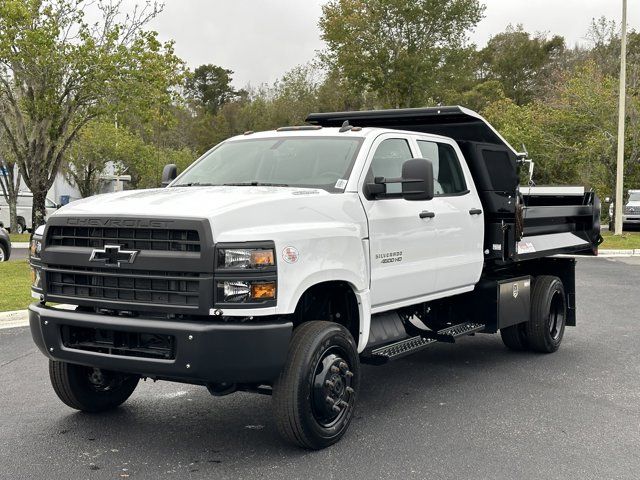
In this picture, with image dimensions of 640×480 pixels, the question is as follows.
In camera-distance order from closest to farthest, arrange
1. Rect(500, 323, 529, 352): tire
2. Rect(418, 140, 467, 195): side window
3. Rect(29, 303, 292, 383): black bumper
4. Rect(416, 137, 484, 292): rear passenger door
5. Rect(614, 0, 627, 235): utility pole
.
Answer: Rect(29, 303, 292, 383): black bumper
Rect(416, 137, 484, 292): rear passenger door
Rect(418, 140, 467, 195): side window
Rect(500, 323, 529, 352): tire
Rect(614, 0, 627, 235): utility pole

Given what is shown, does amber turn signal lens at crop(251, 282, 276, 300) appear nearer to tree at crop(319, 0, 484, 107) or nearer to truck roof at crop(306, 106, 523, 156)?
truck roof at crop(306, 106, 523, 156)

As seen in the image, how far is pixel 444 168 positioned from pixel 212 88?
3240 inches

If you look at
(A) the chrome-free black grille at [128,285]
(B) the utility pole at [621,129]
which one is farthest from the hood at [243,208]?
(B) the utility pole at [621,129]

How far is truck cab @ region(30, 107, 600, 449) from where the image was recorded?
15.2 feet

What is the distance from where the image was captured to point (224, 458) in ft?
16.3

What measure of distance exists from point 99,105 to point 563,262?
12444 millimetres

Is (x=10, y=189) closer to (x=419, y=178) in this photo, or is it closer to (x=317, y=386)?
(x=419, y=178)

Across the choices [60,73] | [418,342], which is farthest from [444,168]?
[60,73]

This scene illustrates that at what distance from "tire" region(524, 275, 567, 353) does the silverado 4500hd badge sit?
9.36ft

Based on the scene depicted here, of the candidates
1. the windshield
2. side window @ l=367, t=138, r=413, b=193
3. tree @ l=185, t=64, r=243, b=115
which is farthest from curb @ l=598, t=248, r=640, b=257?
tree @ l=185, t=64, r=243, b=115

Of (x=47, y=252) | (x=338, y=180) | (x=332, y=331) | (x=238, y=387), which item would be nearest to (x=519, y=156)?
(x=338, y=180)

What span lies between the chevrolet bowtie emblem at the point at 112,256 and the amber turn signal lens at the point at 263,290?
77cm

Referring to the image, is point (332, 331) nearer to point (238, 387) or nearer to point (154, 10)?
point (238, 387)

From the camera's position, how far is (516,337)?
8414 mm
